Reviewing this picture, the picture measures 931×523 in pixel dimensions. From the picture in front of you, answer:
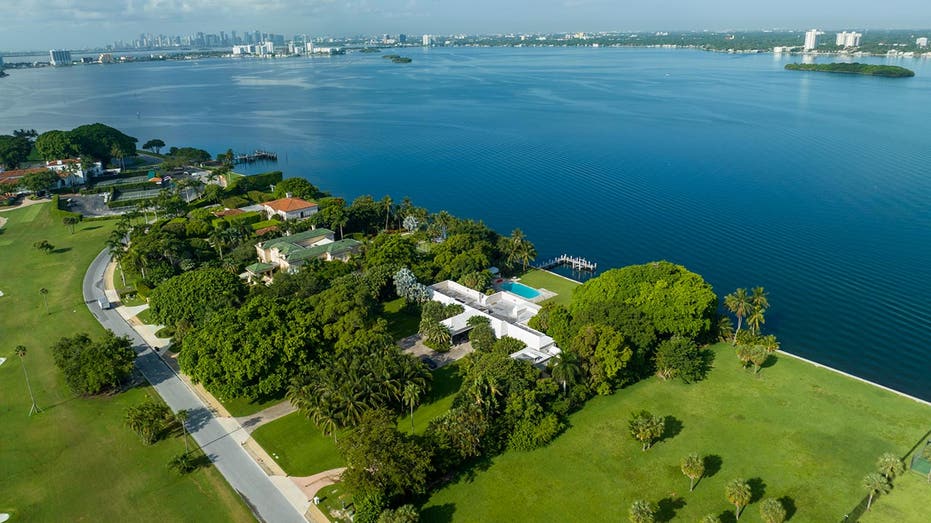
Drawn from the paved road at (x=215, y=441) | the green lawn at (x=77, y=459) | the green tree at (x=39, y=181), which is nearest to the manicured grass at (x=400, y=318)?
the paved road at (x=215, y=441)

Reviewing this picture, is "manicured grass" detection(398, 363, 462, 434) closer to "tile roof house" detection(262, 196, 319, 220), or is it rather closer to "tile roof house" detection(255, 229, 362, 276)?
"tile roof house" detection(255, 229, 362, 276)

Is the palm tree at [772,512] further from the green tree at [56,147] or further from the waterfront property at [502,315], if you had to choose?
the green tree at [56,147]

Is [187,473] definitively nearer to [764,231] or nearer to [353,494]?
[353,494]

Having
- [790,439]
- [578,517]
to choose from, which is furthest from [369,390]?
[790,439]

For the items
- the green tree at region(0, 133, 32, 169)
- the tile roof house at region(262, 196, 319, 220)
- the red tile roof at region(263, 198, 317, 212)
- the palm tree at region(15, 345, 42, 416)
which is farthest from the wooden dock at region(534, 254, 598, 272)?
the green tree at region(0, 133, 32, 169)

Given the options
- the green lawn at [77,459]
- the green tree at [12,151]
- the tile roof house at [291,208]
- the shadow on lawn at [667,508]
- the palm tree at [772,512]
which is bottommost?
the shadow on lawn at [667,508]

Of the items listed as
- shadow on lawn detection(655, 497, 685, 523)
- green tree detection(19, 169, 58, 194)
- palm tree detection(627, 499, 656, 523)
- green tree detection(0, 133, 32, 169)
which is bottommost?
shadow on lawn detection(655, 497, 685, 523)
